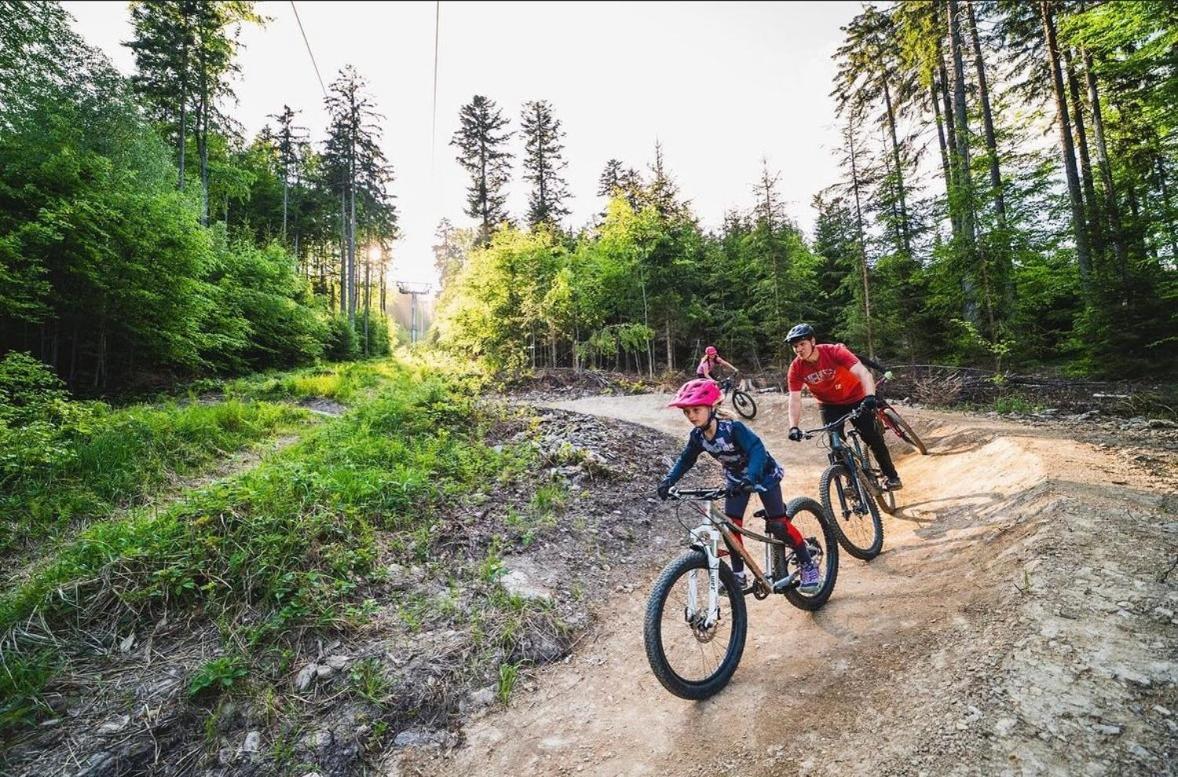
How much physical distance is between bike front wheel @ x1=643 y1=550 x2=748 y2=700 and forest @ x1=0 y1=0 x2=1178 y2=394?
481 inches

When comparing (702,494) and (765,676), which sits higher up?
(702,494)

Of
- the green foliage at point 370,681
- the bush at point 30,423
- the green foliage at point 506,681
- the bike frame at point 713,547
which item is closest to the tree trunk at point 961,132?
the bike frame at point 713,547

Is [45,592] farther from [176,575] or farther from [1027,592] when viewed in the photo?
[1027,592]

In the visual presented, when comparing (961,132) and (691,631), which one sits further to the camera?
(961,132)

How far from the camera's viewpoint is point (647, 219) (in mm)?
23141

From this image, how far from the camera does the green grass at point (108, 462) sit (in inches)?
235

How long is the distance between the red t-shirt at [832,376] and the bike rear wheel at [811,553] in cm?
161

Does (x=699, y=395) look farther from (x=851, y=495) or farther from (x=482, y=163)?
(x=482, y=163)

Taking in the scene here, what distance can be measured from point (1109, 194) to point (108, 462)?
79.8ft

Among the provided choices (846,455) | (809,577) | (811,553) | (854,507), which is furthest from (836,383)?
(809,577)

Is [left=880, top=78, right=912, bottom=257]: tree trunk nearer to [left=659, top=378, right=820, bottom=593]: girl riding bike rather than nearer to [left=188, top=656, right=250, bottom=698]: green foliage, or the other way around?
[left=659, top=378, right=820, bottom=593]: girl riding bike

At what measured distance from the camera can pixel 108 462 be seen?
7059mm

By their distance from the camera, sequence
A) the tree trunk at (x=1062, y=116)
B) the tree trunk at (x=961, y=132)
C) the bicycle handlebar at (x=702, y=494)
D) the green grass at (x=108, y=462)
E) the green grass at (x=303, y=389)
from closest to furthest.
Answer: the bicycle handlebar at (x=702, y=494) → the green grass at (x=108, y=462) → the tree trunk at (x=961, y=132) → the green grass at (x=303, y=389) → the tree trunk at (x=1062, y=116)

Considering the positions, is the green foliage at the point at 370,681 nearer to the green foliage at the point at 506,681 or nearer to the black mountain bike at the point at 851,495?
the green foliage at the point at 506,681
